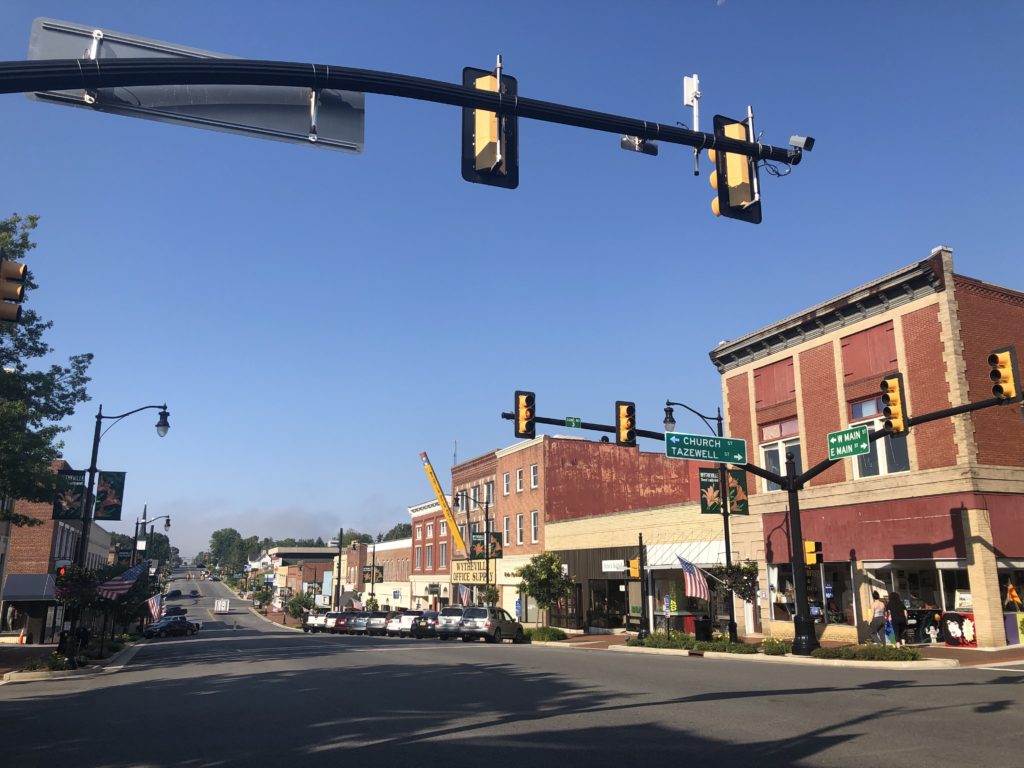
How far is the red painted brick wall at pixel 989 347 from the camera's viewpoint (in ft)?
87.2

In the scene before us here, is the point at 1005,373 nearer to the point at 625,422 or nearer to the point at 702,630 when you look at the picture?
the point at 625,422

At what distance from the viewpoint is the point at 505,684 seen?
16.8 m

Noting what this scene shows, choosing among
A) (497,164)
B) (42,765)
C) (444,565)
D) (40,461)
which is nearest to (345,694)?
(42,765)

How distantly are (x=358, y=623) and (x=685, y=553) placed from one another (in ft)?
94.8

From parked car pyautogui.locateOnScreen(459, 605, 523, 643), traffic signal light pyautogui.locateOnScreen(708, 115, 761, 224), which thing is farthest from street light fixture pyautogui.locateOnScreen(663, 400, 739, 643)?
traffic signal light pyautogui.locateOnScreen(708, 115, 761, 224)

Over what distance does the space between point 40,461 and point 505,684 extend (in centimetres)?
2141

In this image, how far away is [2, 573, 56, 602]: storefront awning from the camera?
52.8m

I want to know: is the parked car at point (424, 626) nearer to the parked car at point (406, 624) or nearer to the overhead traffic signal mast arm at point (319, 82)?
the parked car at point (406, 624)

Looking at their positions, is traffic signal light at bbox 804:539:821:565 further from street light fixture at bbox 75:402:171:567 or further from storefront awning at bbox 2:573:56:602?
storefront awning at bbox 2:573:56:602

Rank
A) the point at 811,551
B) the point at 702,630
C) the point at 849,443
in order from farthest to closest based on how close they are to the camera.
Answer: the point at 702,630
the point at 811,551
the point at 849,443

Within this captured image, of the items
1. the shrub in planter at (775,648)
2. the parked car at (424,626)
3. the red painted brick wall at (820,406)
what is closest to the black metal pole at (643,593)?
the shrub in planter at (775,648)

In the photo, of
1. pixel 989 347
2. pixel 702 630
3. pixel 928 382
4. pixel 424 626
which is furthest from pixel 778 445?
pixel 424 626

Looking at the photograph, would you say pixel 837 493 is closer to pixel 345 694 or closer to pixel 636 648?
pixel 636 648

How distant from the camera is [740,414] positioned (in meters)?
36.7
